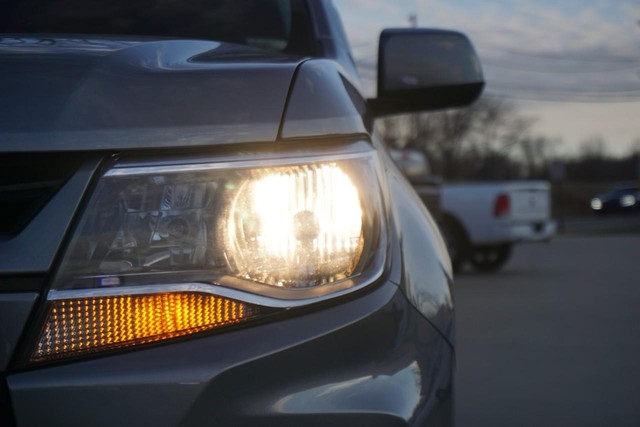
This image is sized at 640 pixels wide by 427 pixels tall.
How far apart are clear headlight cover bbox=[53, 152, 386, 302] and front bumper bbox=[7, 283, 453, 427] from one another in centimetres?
7

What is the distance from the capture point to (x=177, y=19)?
2.89 m

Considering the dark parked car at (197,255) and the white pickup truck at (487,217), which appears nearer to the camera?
the dark parked car at (197,255)

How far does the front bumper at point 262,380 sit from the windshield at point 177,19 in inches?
52.0

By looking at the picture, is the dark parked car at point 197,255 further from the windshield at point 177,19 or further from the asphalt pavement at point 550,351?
the asphalt pavement at point 550,351

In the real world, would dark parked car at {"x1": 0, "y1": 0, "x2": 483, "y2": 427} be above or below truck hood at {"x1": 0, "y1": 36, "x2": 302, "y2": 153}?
below

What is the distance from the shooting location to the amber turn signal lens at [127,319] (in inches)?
56.1

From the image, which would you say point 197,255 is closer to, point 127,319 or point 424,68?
point 127,319

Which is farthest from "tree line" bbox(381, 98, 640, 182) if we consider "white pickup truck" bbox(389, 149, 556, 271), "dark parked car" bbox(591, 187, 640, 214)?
"white pickup truck" bbox(389, 149, 556, 271)

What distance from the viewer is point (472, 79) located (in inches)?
107

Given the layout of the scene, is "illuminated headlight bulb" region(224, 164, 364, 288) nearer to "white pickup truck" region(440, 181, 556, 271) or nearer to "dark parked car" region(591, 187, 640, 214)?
"white pickup truck" region(440, 181, 556, 271)

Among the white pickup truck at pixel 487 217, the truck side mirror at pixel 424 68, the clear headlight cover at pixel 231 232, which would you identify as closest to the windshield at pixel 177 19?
the truck side mirror at pixel 424 68

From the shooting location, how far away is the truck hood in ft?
4.89

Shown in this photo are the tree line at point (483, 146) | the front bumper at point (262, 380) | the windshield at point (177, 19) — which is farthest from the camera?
the tree line at point (483, 146)

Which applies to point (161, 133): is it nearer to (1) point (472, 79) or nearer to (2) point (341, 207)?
(2) point (341, 207)
